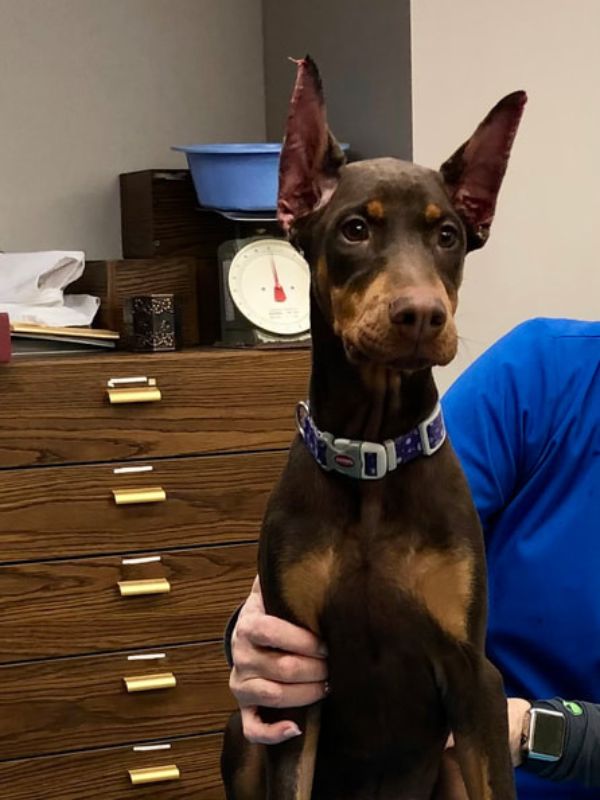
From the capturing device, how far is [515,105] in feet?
3.68

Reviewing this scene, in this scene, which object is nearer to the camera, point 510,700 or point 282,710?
point 282,710

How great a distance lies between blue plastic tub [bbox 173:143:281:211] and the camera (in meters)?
2.40

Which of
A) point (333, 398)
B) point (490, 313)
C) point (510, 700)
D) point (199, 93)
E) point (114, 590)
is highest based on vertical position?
point (199, 93)

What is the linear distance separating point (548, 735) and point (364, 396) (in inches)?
19.5

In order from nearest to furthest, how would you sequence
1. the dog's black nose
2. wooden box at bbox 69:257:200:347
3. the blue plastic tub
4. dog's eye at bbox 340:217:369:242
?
the dog's black nose < dog's eye at bbox 340:217:369:242 < the blue plastic tub < wooden box at bbox 69:257:200:347

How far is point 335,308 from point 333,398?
0.36 feet

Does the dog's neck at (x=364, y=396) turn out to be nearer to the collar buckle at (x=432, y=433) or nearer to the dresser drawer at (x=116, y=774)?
the collar buckle at (x=432, y=433)

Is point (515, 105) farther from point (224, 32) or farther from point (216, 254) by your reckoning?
point (224, 32)

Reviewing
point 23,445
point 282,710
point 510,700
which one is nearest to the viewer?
point 282,710

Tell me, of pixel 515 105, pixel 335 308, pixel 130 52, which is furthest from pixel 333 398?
pixel 130 52

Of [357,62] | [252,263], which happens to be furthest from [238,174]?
[357,62]

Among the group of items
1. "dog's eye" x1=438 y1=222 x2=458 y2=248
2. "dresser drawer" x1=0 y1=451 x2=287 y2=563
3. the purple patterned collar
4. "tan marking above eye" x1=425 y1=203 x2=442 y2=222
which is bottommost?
"dresser drawer" x1=0 y1=451 x2=287 y2=563

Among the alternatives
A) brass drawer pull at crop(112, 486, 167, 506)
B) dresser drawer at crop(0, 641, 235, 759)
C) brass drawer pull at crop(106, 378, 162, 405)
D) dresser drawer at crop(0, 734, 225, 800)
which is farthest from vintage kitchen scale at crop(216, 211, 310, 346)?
dresser drawer at crop(0, 734, 225, 800)

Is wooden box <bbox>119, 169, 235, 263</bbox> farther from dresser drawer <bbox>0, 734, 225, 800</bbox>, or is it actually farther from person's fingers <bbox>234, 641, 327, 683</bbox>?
person's fingers <bbox>234, 641, 327, 683</bbox>
